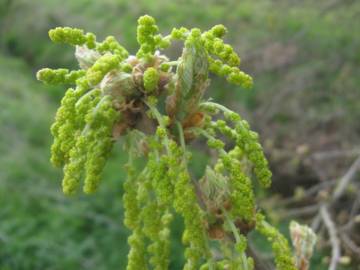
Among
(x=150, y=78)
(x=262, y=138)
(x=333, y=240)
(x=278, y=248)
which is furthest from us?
(x=262, y=138)

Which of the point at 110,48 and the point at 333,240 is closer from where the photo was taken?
the point at 110,48

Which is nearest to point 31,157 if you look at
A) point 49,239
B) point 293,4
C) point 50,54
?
point 49,239

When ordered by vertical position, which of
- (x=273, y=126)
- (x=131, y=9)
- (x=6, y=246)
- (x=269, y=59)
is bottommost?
(x=6, y=246)

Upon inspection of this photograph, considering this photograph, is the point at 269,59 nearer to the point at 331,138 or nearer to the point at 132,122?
the point at 331,138

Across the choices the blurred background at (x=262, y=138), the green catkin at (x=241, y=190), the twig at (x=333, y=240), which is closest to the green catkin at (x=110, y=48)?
the green catkin at (x=241, y=190)

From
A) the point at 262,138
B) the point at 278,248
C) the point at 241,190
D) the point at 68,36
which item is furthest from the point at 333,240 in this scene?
the point at 262,138

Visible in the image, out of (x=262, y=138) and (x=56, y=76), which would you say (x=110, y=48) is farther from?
(x=262, y=138)
